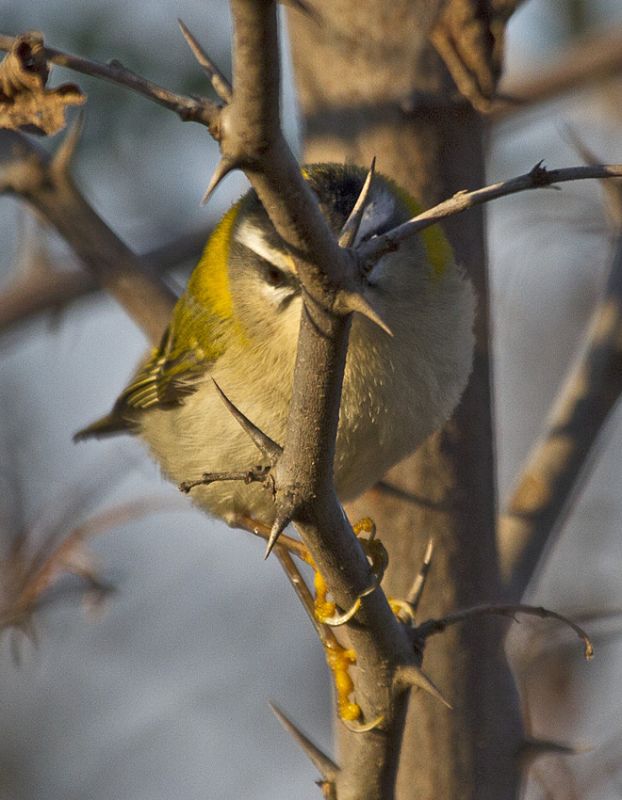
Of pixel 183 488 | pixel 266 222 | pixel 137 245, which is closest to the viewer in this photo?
pixel 183 488

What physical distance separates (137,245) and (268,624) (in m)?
2.95

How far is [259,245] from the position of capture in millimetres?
3119

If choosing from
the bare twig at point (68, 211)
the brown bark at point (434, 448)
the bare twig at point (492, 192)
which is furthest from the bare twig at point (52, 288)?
the bare twig at point (492, 192)

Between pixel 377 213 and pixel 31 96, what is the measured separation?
1502 mm

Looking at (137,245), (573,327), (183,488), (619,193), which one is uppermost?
(137,245)

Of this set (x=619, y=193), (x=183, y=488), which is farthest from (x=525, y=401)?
(x=183, y=488)

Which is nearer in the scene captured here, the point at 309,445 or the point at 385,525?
the point at 309,445

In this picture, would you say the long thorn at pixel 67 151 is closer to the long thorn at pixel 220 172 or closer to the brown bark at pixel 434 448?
the brown bark at pixel 434 448

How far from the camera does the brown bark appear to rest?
324 centimetres

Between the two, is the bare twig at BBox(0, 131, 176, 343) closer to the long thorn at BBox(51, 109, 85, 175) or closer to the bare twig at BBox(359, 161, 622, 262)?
the long thorn at BBox(51, 109, 85, 175)

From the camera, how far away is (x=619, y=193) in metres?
3.76

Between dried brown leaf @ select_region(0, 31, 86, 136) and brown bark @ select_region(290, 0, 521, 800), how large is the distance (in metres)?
1.92

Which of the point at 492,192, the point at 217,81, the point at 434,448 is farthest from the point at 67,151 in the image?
the point at 492,192

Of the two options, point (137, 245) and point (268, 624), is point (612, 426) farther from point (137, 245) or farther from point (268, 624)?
point (137, 245)
